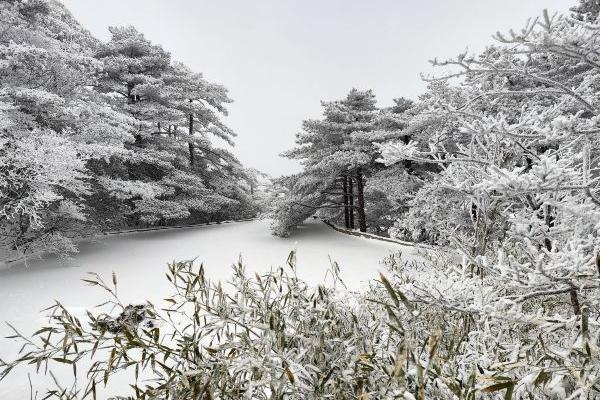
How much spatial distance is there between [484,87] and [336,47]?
70.9 m

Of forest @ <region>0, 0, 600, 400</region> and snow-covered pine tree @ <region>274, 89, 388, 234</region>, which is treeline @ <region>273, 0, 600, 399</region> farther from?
snow-covered pine tree @ <region>274, 89, 388, 234</region>

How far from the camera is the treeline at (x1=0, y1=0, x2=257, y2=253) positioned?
7.72m

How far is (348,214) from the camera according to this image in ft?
49.5

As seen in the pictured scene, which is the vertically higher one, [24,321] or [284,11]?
[284,11]

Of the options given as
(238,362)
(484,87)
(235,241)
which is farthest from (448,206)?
(238,362)

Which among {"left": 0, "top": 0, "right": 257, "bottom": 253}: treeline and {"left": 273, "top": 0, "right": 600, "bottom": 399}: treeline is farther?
{"left": 0, "top": 0, "right": 257, "bottom": 253}: treeline

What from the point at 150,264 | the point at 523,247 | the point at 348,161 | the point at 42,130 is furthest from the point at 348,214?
the point at 523,247

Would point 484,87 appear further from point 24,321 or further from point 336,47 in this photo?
point 336,47

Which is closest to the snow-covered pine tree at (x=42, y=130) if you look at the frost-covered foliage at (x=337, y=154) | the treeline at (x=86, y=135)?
the treeline at (x=86, y=135)

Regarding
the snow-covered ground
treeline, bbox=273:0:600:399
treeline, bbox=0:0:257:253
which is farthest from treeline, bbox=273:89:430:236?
treeline, bbox=273:0:600:399

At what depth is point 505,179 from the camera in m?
1.59

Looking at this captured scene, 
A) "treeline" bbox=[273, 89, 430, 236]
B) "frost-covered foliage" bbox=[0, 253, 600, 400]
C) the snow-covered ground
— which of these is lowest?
the snow-covered ground

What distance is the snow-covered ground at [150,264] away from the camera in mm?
6141

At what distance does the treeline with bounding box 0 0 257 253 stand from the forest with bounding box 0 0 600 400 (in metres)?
0.08
